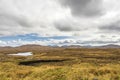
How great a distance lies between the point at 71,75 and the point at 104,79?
4.85 meters

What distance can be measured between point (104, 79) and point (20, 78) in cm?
1282

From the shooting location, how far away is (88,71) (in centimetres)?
2998

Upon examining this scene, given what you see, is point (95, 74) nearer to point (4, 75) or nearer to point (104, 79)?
point (104, 79)

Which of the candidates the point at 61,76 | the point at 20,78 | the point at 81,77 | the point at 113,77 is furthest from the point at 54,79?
the point at 113,77

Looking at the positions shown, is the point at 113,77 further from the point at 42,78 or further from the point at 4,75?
the point at 4,75

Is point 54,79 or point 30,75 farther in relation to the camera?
point 30,75

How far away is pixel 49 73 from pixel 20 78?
4.61m

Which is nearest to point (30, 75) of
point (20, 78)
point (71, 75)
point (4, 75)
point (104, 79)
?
point (20, 78)

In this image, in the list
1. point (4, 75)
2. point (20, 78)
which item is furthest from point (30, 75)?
point (4, 75)

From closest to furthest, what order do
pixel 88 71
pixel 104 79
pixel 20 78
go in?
1. pixel 104 79
2. pixel 20 78
3. pixel 88 71

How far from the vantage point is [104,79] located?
25.8 metres

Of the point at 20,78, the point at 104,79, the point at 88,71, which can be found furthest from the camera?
the point at 88,71

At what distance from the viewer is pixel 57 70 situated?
3009 centimetres

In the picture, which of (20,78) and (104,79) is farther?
(20,78)
